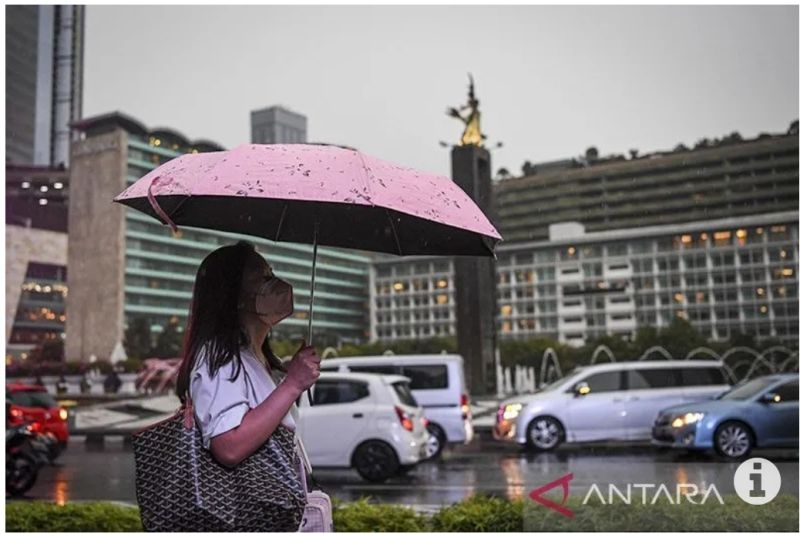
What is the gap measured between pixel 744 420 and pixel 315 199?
8002mm

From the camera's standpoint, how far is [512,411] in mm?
12180

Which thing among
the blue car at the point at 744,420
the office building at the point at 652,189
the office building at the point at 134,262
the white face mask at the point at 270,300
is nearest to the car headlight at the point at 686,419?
the blue car at the point at 744,420

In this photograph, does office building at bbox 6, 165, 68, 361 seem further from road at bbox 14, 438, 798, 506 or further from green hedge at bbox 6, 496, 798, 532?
green hedge at bbox 6, 496, 798, 532

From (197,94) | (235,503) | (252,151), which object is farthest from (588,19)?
(235,503)

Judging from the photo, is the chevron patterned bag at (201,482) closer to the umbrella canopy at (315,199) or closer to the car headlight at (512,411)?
the umbrella canopy at (315,199)

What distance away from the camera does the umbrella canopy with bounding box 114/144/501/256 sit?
2.74m

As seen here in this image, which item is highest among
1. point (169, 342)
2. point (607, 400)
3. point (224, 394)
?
point (169, 342)

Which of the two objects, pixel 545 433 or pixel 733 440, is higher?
pixel 733 440

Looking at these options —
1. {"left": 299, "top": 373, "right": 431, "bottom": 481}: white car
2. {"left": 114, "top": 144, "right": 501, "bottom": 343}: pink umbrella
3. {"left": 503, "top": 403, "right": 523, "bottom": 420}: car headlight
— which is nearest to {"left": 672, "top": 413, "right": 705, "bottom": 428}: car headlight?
{"left": 503, "top": 403, "right": 523, "bottom": 420}: car headlight

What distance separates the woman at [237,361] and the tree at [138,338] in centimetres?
952

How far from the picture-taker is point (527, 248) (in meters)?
12.1

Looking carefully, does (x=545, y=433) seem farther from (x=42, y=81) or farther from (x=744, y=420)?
(x=42, y=81)

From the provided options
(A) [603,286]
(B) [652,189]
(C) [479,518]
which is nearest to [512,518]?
(C) [479,518]

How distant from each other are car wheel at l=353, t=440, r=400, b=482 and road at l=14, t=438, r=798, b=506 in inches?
4.5
